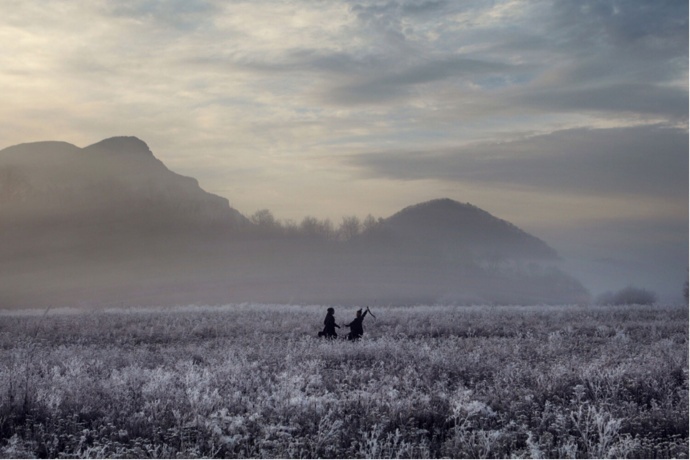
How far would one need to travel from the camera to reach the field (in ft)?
27.2

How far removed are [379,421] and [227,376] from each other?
4.19 metres

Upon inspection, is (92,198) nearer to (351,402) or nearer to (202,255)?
(202,255)

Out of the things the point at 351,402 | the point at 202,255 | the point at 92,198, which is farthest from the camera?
the point at 92,198

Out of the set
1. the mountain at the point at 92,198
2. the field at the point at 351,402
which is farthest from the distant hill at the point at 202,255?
the field at the point at 351,402

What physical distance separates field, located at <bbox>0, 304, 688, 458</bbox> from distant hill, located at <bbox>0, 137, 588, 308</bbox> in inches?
2260

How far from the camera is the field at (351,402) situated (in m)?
8.30

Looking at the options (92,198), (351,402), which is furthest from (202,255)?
(351,402)

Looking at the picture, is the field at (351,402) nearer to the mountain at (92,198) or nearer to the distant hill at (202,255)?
the distant hill at (202,255)

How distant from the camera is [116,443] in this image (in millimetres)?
8258

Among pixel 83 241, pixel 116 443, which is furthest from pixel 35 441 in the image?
pixel 83 241

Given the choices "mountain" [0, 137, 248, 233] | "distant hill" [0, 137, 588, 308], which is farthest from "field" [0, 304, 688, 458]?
"mountain" [0, 137, 248, 233]

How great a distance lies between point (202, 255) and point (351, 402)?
91375mm

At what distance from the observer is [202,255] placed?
98.9 meters

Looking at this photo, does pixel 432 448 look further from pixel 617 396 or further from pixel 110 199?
pixel 110 199
